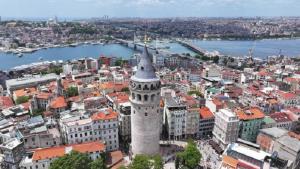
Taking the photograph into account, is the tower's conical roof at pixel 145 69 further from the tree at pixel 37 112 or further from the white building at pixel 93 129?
the tree at pixel 37 112

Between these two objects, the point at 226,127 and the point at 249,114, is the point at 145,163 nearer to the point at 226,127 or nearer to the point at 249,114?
the point at 226,127

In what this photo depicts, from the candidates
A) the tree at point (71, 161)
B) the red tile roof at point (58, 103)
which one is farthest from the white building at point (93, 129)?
the red tile roof at point (58, 103)

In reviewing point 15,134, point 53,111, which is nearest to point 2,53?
point 53,111

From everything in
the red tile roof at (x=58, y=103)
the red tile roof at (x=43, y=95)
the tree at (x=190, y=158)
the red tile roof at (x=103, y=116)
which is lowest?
the tree at (x=190, y=158)

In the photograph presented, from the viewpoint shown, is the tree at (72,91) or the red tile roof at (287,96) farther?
the tree at (72,91)

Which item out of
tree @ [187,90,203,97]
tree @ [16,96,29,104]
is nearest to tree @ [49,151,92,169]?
tree @ [16,96,29,104]

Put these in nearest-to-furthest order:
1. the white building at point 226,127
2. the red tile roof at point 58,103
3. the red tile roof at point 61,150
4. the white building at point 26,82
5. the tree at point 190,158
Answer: the red tile roof at point 61,150 → the tree at point 190,158 → the white building at point 226,127 → the red tile roof at point 58,103 → the white building at point 26,82

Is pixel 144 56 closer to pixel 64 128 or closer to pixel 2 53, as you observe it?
pixel 64 128
